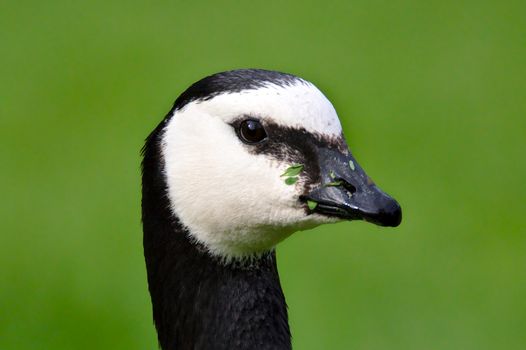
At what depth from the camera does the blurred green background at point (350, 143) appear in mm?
4949

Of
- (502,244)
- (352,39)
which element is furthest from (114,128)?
(502,244)


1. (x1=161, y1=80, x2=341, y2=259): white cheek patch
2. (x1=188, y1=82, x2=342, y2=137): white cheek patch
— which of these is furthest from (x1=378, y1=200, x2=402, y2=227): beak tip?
(x1=188, y1=82, x2=342, y2=137): white cheek patch

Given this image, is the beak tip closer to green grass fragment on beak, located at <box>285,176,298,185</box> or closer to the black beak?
the black beak

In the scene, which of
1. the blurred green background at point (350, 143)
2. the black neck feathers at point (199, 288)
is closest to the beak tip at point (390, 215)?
the black neck feathers at point (199, 288)

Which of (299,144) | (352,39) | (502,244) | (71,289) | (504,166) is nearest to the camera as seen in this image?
(299,144)

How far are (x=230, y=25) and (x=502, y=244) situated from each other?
215 centimetres

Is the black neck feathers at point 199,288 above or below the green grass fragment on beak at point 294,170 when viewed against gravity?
below

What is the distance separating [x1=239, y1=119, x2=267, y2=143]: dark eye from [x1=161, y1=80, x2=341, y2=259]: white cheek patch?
2cm

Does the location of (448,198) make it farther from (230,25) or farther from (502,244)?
(230,25)

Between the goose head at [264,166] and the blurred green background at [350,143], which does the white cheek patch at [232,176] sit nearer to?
the goose head at [264,166]

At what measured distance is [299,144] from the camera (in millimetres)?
2770

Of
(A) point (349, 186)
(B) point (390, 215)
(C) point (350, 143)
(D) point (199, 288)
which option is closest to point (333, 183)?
(A) point (349, 186)

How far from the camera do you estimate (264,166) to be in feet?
9.11

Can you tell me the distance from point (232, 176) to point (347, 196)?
0.27 meters
